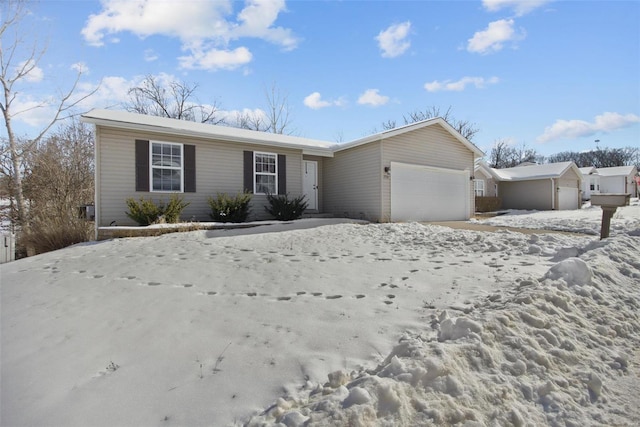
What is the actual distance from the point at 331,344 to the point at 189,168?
872 centimetres

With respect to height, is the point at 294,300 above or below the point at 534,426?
above

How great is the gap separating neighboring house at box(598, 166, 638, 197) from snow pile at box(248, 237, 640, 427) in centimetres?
4605

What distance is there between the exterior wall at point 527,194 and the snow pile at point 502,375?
23.3 metres

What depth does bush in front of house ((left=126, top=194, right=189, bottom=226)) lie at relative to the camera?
8.47m

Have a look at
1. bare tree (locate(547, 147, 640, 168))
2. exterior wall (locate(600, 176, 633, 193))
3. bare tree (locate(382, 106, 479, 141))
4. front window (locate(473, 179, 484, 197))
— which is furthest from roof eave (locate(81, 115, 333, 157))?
bare tree (locate(547, 147, 640, 168))

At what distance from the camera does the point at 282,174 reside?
1145 cm

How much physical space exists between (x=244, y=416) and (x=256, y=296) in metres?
1.81

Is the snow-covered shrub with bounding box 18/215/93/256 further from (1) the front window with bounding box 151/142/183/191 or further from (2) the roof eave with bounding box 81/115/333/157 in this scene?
(2) the roof eave with bounding box 81/115/333/157

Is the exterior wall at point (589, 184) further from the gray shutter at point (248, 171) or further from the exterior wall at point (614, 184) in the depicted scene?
the gray shutter at point (248, 171)

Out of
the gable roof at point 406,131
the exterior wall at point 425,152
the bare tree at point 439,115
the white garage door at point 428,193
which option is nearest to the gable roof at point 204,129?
the gable roof at point 406,131

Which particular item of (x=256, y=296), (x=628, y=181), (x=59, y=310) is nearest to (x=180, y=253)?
(x=59, y=310)

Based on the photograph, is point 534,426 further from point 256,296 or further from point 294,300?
point 256,296

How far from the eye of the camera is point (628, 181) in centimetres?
3678

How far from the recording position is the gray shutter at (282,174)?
1139 centimetres
